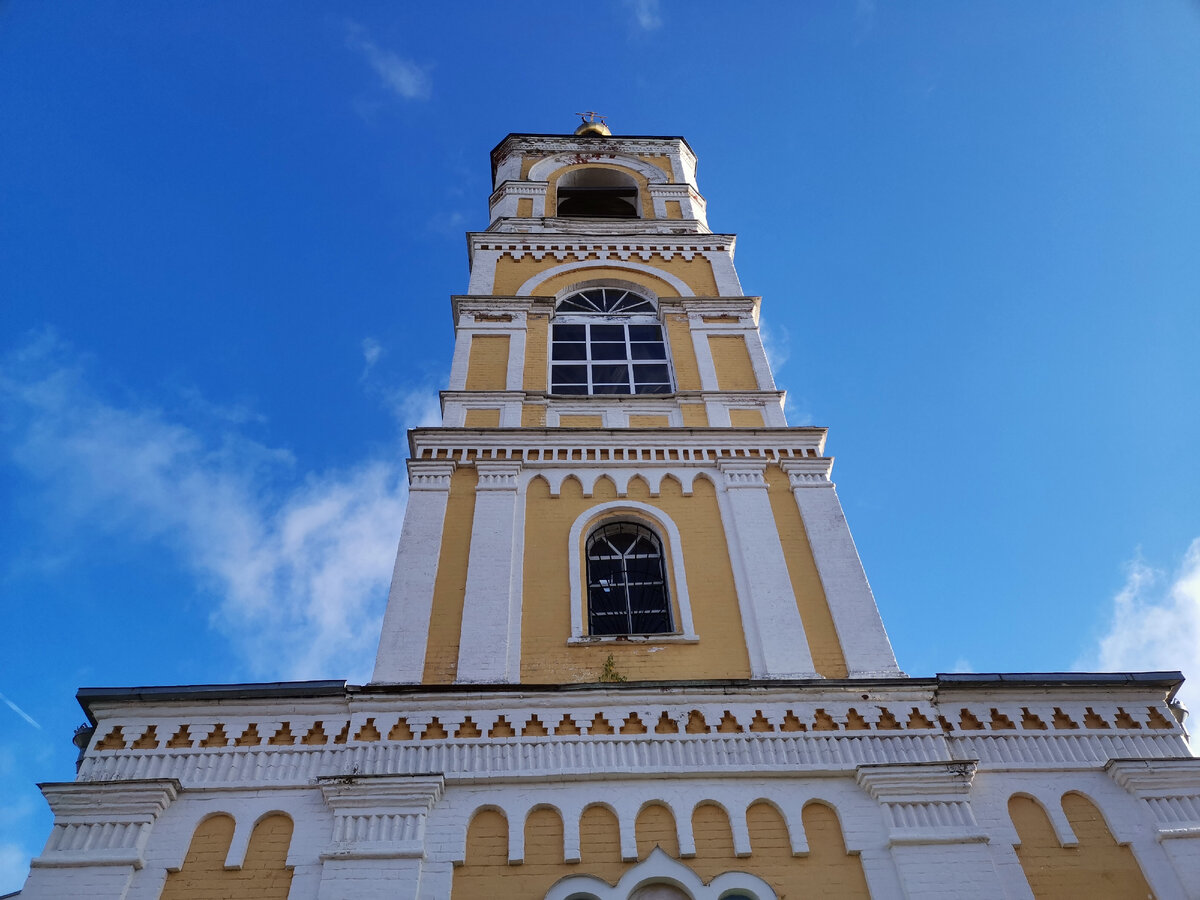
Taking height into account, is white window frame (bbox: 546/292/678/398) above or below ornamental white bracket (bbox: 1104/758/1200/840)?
above

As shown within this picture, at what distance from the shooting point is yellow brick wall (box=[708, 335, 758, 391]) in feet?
47.5

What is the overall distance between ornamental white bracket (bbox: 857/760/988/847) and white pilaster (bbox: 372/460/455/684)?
14.6 ft

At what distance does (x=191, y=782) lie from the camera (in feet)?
29.1

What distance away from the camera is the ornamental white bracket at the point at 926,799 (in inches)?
336

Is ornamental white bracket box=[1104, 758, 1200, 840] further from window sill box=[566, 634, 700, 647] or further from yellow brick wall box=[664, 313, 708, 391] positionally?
yellow brick wall box=[664, 313, 708, 391]

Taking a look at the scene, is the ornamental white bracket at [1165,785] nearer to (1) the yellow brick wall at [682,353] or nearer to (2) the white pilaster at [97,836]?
(1) the yellow brick wall at [682,353]

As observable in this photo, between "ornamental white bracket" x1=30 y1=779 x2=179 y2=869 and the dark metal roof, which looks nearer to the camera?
"ornamental white bracket" x1=30 y1=779 x2=179 y2=869

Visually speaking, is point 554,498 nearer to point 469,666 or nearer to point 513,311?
point 469,666

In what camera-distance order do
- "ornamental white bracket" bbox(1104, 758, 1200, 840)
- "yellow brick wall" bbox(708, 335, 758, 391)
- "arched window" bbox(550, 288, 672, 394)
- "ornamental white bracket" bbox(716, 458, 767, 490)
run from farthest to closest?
"arched window" bbox(550, 288, 672, 394) < "yellow brick wall" bbox(708, 335, 758, 391) < "ornamental white bracket" bbox(716, 458, 767, 490) < "ornamental white bracket" bbox(1104, 758, 1200, 840)

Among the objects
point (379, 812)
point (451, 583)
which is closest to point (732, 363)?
point (451, 583)

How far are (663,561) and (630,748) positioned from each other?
9.48 feet

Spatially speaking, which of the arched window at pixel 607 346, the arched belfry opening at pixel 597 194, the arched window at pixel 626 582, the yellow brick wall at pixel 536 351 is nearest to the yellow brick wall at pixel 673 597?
the arched window at pixel 626 582

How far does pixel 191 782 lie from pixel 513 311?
8.89 meters

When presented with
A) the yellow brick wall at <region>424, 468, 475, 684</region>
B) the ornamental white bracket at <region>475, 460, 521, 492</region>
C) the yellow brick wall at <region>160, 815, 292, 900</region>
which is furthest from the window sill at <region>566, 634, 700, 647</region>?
the yellow brick wall at <region>160, 815, 292, 900</region>
